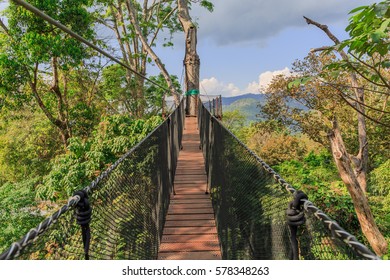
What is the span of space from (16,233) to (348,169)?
832 cm

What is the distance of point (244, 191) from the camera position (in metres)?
1.90

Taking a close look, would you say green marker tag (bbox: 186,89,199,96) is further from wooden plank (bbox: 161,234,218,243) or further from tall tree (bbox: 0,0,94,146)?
wooden plank (bbox: 161,234,218,243)

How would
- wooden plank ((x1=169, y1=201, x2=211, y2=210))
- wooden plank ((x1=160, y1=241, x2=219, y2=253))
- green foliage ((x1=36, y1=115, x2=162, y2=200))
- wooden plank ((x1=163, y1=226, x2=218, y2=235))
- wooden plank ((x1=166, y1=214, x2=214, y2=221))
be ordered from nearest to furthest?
wooden plank ((x1=160, y1=241, x2=219, y2=253)) < wooden plank ((x1=163, y1=226, x2=218, y2=235)) < wooden plank ((x1=166, y1=214, x2=214, y2=221)) < wooden plank ((x1=169, y1=201, x2=211, y2=210)) < green foliage ((x1=36, y1=115, x2=162, y2=200))

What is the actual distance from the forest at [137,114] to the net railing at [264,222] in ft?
2.83

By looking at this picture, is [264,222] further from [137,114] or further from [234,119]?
[234,119]

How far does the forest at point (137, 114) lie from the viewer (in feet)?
15.9

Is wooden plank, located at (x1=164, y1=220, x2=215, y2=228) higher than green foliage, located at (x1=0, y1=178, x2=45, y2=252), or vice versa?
wooden plank, located at (x1=164, y1=220, x2=215, y2=228)

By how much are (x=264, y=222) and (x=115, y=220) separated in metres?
0.84

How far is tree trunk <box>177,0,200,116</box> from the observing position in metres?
12.5

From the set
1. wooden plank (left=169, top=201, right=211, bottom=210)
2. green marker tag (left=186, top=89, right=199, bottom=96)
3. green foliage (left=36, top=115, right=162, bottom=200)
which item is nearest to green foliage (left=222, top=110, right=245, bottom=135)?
green marker tag (left=186, top=89, right=199, bottom=96)

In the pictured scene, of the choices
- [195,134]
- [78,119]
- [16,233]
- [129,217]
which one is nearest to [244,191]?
[129,217]

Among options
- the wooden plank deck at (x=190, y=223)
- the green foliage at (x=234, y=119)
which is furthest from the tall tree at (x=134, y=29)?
the green foliage at (x=234, y=119)

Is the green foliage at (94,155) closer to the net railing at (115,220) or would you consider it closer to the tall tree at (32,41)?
the tall tree at (32,41)

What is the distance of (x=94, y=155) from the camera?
21.4 ft
